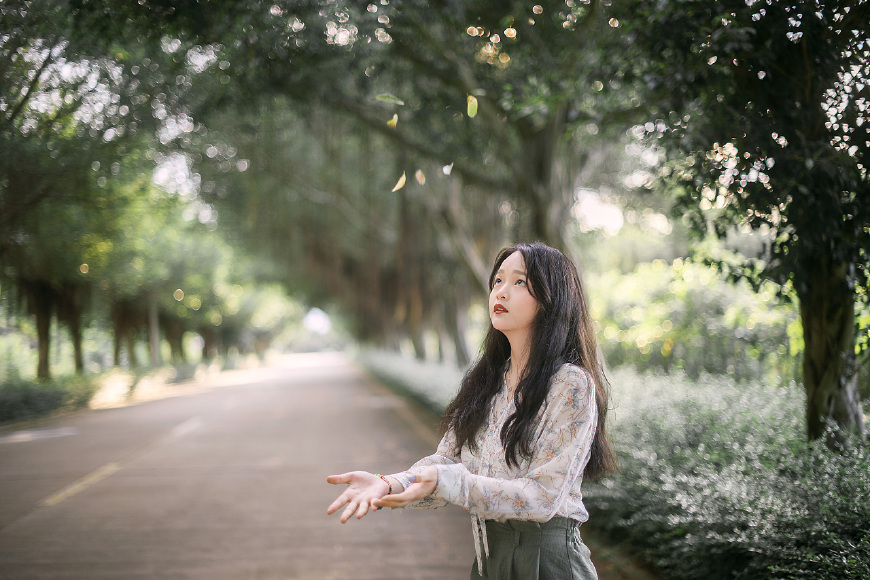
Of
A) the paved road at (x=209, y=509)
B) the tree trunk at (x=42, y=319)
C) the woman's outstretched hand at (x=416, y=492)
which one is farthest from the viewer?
the tree trunk at (x=42, y=319)

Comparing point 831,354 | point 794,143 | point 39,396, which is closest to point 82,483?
point 39,396

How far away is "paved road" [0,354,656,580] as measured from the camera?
520 cm

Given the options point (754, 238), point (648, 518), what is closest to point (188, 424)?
point (648, 518)

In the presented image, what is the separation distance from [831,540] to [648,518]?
5.07 ft

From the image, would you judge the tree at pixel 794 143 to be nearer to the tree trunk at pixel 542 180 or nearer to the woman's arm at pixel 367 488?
the woman's arm at pixel 367 488

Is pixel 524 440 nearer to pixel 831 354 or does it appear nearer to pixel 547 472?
pixel 547 472

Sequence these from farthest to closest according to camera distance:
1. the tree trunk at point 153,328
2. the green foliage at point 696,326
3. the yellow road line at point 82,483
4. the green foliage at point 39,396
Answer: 1. the tree trunk at point 153,328
2. the green foliage at point 39,396
3. the green foliage at point 696,326
4. the yellow road line at point 82,483

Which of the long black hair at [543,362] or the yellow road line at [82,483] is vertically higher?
the long black hair at [543,362]

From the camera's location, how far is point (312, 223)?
24.3 m

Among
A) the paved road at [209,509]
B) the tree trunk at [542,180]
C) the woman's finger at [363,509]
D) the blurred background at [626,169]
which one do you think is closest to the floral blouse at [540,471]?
the woman's finger at [363,509]

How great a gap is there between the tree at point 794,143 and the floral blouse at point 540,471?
233cm

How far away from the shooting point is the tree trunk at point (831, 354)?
4066 millimetres

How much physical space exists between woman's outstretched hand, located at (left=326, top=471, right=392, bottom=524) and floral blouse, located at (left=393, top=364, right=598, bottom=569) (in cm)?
9

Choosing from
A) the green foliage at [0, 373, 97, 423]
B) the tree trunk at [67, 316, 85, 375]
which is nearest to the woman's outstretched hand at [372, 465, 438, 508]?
the green foliage at [0, 373, 97, 423]
